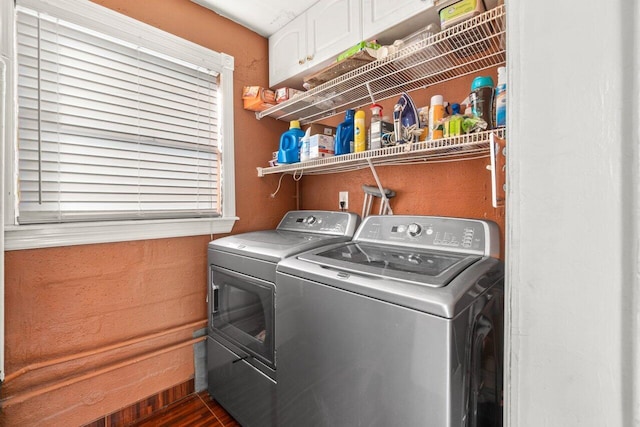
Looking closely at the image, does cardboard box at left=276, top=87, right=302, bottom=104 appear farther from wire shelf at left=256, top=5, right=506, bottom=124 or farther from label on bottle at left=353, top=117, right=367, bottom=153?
label on bottle at left=353, top=117, right=367, bottom=153

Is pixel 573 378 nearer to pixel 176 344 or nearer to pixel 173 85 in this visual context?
pixel 176 344

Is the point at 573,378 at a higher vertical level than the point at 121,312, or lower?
higher

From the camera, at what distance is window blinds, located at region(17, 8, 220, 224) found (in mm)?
1444

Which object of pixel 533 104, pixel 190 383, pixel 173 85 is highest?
pixel 173 85

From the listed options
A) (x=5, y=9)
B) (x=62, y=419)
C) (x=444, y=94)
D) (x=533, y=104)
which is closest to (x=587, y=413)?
(x=533, y=104)

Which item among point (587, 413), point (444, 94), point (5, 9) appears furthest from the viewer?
point (444, 94)

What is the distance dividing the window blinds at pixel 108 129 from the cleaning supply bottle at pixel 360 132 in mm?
1039

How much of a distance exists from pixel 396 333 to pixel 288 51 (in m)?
1.95

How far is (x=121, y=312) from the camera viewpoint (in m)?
1.71

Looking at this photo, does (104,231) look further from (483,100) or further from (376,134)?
(483,100)

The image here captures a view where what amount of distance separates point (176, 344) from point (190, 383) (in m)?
0.29

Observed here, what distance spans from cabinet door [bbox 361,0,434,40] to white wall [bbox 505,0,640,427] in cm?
113

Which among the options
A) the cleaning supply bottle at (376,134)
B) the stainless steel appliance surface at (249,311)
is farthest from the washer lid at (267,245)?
the cleaning supply bottle at (376,134)

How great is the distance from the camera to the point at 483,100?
4.11 ft
